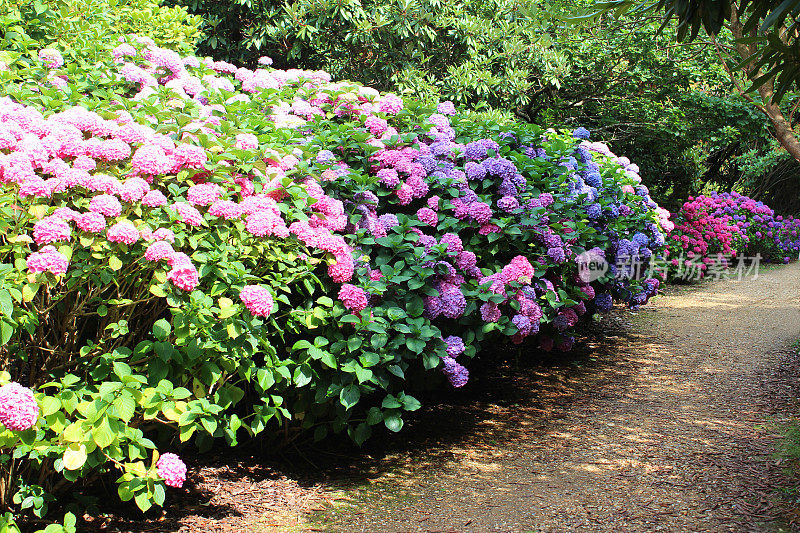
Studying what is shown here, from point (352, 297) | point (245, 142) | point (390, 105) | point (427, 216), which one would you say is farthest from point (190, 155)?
point (390, 105)

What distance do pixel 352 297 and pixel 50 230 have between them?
133 cm

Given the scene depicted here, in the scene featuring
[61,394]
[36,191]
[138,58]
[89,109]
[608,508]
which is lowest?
[608,508]

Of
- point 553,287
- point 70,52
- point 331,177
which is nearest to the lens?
point 331,177

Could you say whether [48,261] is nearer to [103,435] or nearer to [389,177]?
[103,435]

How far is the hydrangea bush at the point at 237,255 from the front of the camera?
2.44m

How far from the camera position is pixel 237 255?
9.26 feet

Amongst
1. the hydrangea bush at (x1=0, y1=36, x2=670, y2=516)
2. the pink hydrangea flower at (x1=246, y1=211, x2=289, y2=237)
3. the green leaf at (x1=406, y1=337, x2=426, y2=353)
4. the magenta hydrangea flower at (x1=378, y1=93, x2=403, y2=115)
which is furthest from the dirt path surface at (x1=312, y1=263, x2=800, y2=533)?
the magenta hydrangea flower at (x1=378, y1=93, x2=403, y2=115)

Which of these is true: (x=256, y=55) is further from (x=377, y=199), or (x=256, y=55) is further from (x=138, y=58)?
(x=377, y=199)

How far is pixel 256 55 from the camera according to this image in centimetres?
804

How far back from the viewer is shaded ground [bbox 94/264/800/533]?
9.68 feet

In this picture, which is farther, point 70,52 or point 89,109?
point 70,52

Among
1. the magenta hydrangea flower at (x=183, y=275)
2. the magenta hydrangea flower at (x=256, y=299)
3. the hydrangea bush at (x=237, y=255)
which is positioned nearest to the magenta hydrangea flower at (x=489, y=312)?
the hydrangea bush at (x=237, y=255)

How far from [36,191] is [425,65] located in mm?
6348

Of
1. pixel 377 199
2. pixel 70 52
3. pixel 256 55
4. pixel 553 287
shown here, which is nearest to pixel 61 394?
pixel 377 199
